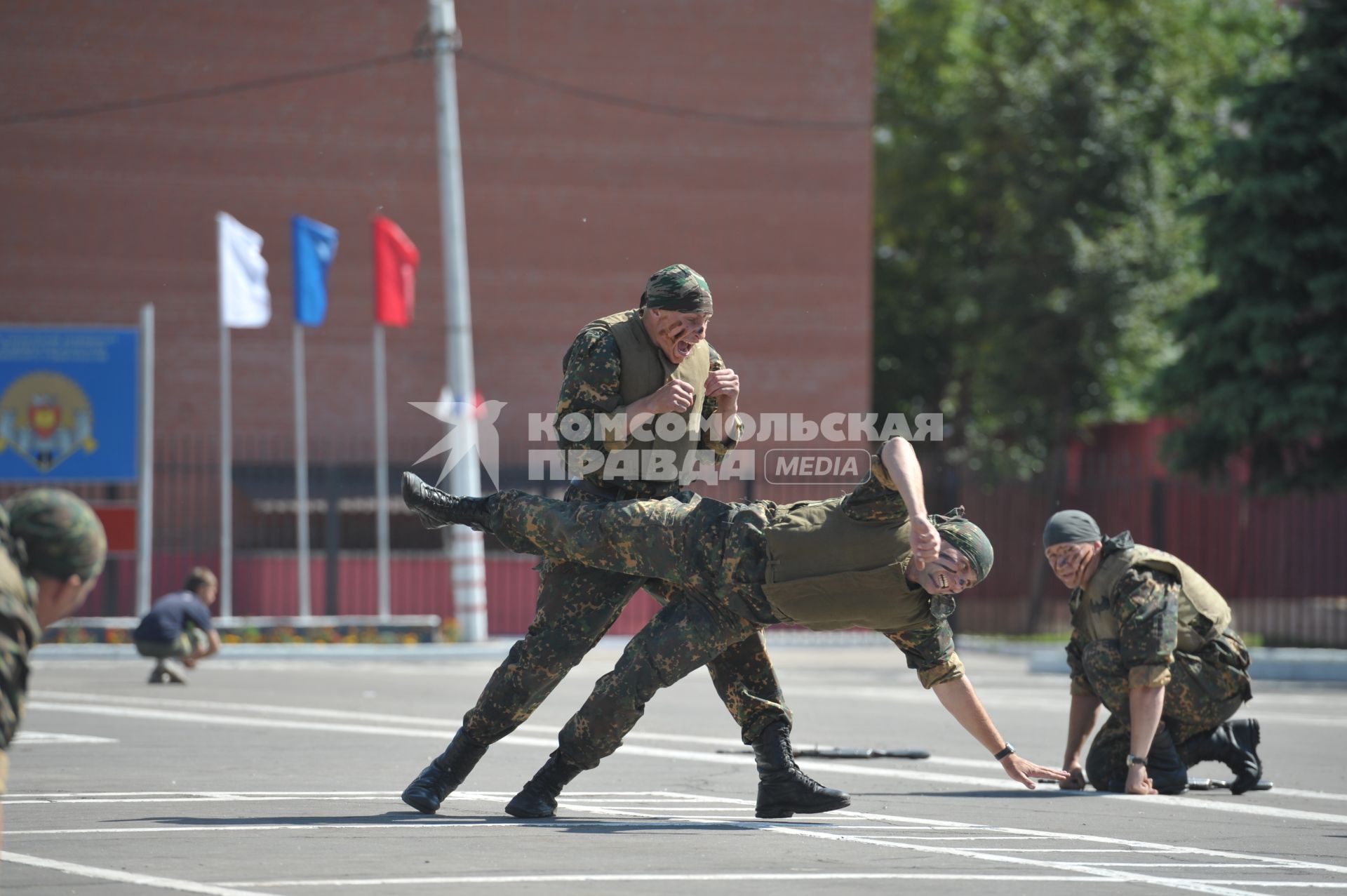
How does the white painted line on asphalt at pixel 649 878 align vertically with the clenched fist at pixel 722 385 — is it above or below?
below

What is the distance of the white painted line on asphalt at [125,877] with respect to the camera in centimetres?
486

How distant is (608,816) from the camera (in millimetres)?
6762

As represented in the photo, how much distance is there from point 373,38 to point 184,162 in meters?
3.86

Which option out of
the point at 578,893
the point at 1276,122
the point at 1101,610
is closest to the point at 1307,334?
the point at 1276,122

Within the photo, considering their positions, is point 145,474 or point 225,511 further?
point 225,511

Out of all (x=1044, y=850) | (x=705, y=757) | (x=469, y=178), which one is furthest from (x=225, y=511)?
(x=1044, y=850)

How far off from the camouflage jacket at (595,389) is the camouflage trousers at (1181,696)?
8.50ft

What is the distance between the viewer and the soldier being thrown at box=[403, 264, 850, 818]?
6539mm

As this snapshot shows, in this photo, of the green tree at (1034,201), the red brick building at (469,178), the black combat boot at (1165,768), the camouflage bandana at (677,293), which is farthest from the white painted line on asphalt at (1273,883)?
the red brick building at (469,178)

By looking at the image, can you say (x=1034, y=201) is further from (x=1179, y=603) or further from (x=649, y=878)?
(x=649, y=878)

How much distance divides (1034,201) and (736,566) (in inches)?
1088

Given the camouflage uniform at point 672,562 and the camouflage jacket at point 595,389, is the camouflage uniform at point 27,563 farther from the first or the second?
the camouflage jacket at point 595,389

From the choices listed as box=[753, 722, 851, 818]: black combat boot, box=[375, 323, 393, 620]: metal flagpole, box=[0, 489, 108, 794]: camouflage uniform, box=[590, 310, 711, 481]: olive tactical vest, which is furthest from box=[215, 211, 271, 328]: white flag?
box=[0, 489, 108, 794]: camouflage uniform

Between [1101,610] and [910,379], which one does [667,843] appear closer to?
[1101,610]
